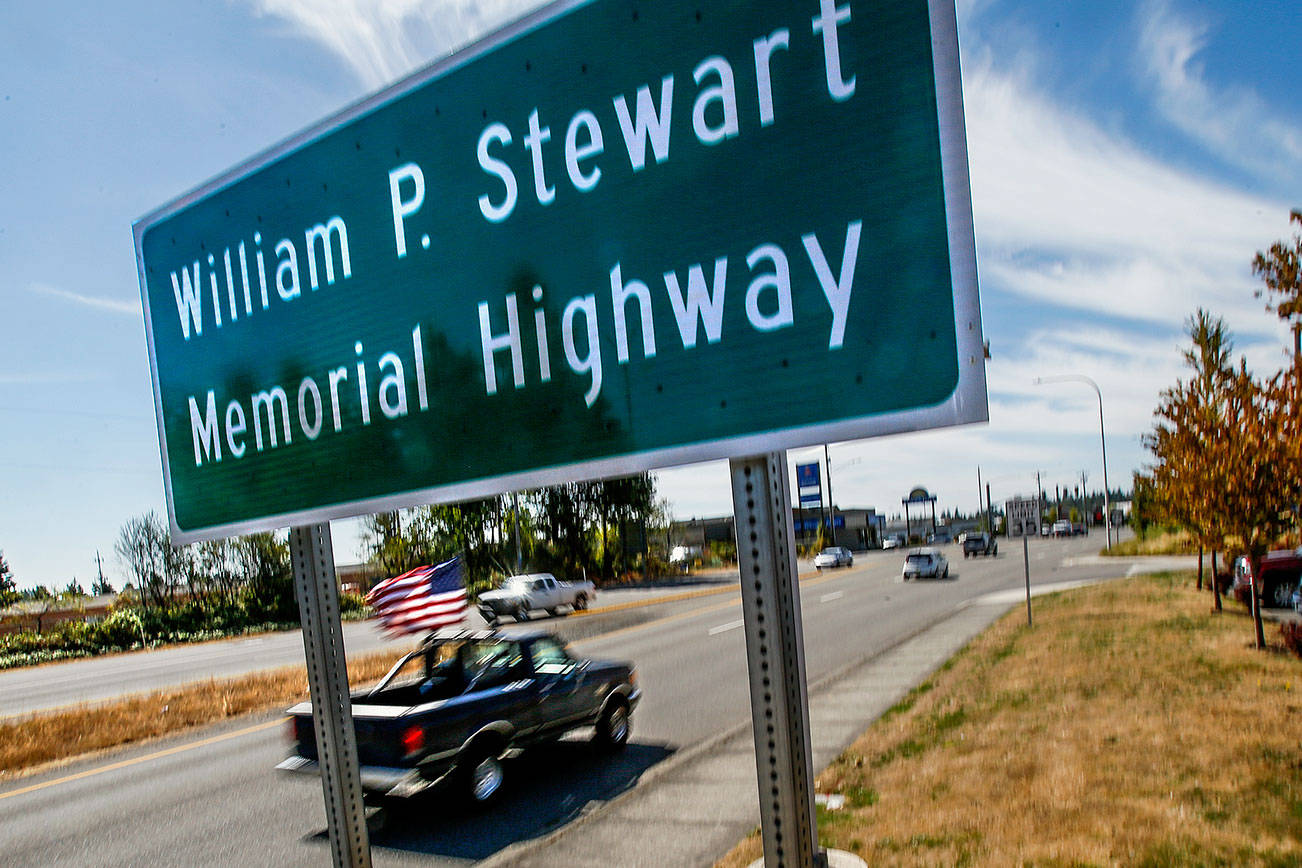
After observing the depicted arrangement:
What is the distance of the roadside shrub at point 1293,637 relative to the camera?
1115 centimetres

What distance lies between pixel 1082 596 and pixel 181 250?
23459 millimetres

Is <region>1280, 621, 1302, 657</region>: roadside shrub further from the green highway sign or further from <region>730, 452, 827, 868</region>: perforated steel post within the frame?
the green highway sign

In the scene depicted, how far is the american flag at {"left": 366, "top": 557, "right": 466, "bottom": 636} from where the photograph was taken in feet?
41.1

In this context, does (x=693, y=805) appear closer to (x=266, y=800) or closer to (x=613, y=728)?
(x=613, y=728)

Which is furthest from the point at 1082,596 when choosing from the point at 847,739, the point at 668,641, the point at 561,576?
the point at 561,576

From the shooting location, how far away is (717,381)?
1375 millimetres

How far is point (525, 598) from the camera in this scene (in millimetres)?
29531

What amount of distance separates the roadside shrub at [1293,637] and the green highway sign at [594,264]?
12.7 metres

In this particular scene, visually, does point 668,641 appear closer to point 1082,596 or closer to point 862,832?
point 1082,596

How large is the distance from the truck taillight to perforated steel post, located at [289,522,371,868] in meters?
6.03

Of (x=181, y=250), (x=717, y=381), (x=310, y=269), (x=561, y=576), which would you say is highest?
(x=181, y=250)

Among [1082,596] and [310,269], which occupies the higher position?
[310,269]

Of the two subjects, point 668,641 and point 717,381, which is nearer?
point 717,381

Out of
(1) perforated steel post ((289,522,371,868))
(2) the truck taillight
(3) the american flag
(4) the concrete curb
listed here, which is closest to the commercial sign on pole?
(4) the concrete curb
